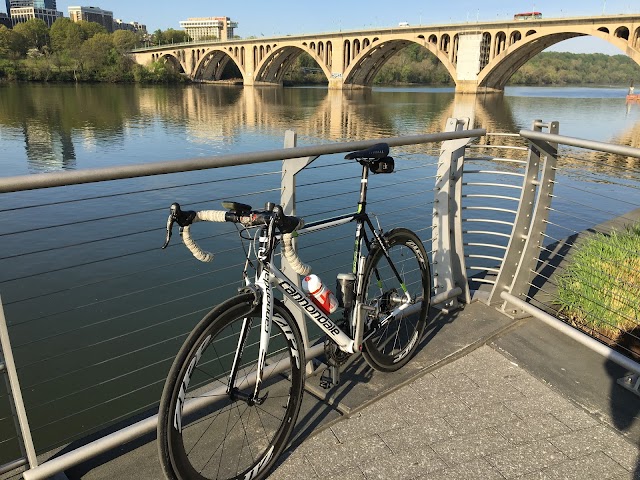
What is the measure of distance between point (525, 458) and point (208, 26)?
191663mm

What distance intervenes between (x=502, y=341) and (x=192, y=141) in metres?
20.4

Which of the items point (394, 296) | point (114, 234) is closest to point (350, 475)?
point (394, 296)

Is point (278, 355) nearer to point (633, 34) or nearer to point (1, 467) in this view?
point (1, 467)

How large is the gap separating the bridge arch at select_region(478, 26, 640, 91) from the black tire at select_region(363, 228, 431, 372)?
4547cm

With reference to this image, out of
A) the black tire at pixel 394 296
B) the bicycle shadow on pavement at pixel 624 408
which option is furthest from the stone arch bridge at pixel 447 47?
the black tire at pixel 394 296

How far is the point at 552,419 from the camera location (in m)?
2.66

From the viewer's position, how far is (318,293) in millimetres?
2418

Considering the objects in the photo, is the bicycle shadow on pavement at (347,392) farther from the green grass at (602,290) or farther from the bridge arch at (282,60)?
the bridge arch at (282,60)

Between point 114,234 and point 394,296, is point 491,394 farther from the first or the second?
point 114,234

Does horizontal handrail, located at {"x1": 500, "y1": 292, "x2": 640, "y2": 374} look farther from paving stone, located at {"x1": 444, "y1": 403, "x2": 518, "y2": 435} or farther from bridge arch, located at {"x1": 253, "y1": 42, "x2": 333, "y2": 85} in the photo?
bridge arch, located at {"x1": 253, "y1": 42, "x2": 333, "y2": 85}

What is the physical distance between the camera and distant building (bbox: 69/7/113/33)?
581ft

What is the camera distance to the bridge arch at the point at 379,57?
5532cm

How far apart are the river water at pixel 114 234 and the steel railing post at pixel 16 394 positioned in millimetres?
117

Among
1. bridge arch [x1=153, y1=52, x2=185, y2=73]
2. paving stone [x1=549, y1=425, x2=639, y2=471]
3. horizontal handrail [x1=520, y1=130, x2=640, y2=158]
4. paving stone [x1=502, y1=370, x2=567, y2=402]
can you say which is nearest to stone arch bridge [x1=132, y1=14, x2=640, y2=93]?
bridge arch [x1=153, y1=52, x2=185, y2=73]
